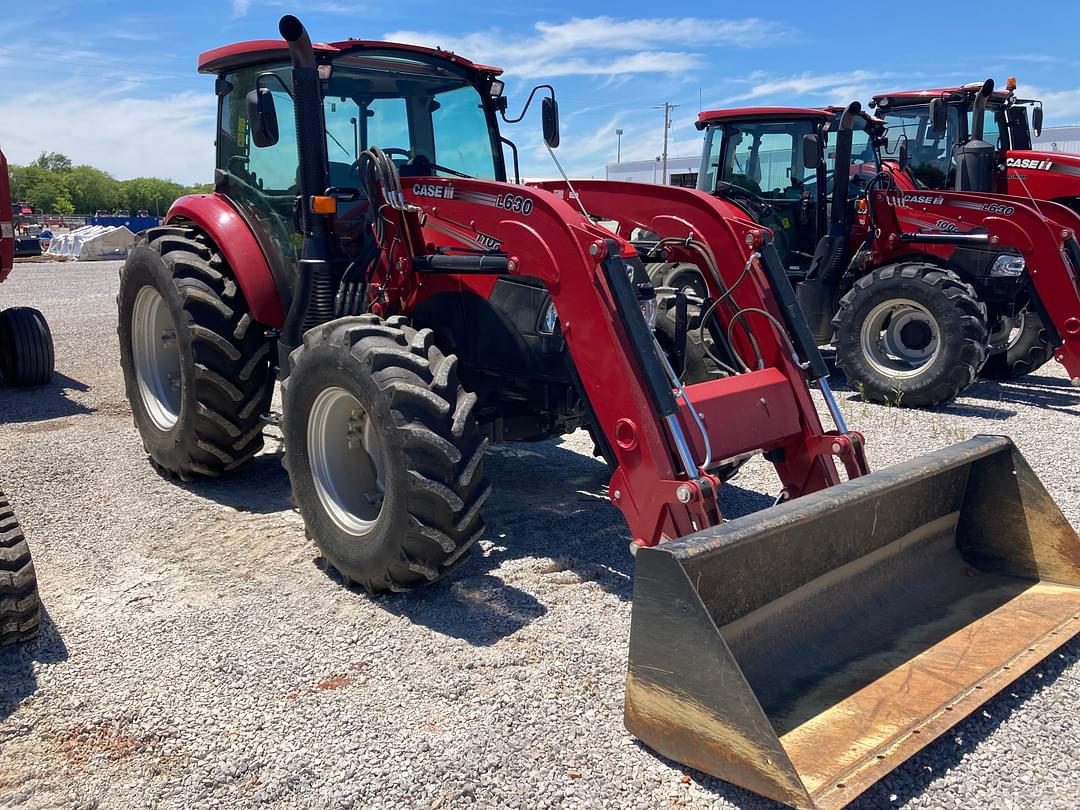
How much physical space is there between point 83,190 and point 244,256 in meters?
113

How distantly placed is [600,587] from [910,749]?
5.72 feet

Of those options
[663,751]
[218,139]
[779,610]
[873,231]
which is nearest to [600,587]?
[779,610]

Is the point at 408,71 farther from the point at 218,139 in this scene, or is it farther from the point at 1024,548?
the point at 1024,548

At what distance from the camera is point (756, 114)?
962 cm

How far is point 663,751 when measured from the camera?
9.36 feet

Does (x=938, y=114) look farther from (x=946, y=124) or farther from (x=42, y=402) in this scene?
(x=42, y=402)

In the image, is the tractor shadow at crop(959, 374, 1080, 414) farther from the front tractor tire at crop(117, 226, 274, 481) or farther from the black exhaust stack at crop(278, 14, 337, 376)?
the front tractor tire at crop(117, 226, 274, 481)

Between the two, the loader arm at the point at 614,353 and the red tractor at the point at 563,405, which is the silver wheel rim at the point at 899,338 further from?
the loader arm at the point at 614,353

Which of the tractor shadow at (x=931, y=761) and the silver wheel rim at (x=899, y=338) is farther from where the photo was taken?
the silver wheel rim at (x=899, y=338)

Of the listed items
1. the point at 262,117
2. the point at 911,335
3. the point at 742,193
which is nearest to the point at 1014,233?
the point at 911,335

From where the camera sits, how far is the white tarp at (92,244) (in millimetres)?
29719

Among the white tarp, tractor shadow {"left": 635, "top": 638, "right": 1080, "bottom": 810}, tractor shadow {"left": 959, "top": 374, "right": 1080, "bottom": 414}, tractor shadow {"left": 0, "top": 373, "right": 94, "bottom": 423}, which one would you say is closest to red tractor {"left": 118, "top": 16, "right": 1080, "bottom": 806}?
tractor shadow {"left": 635, "top": 638, "right": 1080, "bottom": 810}

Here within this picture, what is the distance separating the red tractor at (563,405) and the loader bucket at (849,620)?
0.01 metres

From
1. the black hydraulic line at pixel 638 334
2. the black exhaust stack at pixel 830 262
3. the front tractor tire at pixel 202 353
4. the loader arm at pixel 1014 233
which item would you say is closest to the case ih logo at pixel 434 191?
the black hydraulic line at pixel 638 334
